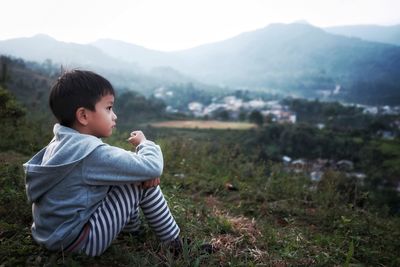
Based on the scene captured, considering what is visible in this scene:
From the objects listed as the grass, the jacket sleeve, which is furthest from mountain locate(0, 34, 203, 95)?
the grass

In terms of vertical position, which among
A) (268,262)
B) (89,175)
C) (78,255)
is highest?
(89,175)

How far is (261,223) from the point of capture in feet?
10.5

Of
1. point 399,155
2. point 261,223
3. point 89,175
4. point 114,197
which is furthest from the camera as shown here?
point 399,155

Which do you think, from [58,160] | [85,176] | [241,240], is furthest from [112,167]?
[241,240]

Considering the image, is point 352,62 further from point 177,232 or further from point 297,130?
point 177,232

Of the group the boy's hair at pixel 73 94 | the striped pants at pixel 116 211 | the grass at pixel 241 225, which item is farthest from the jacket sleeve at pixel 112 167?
the grass at pixel 241 225

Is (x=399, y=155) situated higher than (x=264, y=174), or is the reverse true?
(x=264, y=174)

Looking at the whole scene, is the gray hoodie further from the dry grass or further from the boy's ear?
the dry grass

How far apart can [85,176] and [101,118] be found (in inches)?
13.6

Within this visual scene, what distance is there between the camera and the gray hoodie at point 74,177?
1703 mm

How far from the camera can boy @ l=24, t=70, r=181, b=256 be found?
1.71m

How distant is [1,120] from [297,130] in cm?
2319

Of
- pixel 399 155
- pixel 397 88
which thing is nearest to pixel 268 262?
pixel 399 155

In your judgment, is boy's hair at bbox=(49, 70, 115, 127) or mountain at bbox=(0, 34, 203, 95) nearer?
boy's hair at bbox=(49, 70, 115, 127)
